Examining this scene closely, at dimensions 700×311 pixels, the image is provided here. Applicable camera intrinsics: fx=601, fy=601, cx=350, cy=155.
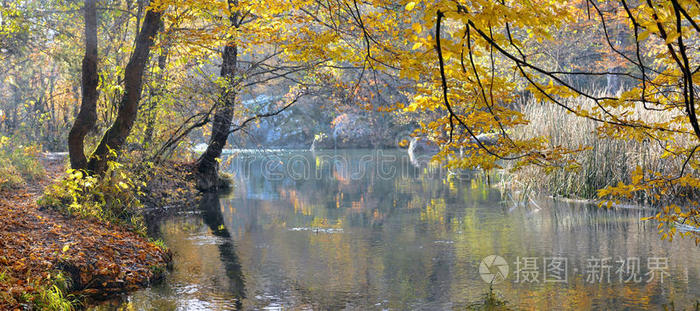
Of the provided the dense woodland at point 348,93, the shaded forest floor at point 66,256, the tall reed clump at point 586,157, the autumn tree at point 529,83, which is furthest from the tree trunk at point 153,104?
the tall reed clump at point 586,157

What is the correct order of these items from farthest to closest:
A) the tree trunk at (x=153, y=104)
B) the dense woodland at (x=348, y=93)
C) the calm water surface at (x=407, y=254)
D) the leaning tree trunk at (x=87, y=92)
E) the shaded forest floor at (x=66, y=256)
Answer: the tree trunk at (x=153, y=104) → the leaning tree trunk at (x=87, y=92) → the calm water surface at (x=407, y=254) → the shaded forest floor at (x=66, y=256) → the dense woodland at (x=348, y=93)

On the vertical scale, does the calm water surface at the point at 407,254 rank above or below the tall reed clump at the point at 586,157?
below

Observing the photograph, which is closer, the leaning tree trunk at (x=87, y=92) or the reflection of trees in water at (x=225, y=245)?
the reflection of trees in water at (x=225, y=245)

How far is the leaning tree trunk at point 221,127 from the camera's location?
1058cm

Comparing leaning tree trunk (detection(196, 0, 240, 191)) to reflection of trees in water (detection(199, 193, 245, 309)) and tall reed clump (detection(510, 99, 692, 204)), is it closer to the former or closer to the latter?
reflection of trees in water (detection(199, 193, 245, 309))

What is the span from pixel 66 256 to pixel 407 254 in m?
3.61

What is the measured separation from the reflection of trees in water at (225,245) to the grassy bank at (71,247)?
0.70 metres

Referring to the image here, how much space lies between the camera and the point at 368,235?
27.0 ft

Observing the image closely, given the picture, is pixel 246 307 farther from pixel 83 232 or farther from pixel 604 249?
pixel 604 249

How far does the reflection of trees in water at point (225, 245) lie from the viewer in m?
5.66

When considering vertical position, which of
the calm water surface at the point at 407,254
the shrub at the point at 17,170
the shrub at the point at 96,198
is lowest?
the calm water surface at the point at 407,254

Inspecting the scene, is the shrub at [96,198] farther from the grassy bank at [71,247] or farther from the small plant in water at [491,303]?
the small plant in water at [491,303]

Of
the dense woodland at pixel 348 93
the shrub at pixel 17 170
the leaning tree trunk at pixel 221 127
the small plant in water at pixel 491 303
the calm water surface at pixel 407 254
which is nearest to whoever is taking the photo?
the dense woodland at pixel 348 93

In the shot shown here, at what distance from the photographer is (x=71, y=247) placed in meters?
5.45
